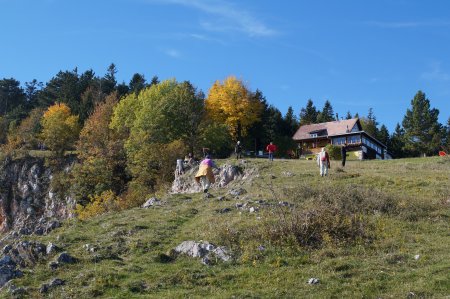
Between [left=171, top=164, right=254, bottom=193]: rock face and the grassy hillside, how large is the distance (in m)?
11.0

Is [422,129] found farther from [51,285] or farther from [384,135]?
[51,285]

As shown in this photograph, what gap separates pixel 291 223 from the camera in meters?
19.1

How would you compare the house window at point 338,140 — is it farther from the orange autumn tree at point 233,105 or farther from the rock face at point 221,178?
the rock face at point 221,178

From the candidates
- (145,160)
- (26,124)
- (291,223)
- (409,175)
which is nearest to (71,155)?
(26,124)

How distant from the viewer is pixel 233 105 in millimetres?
72750

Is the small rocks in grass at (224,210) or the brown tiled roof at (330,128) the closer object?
the small rocks in grass at (224,210)

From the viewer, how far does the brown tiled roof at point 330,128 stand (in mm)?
95750

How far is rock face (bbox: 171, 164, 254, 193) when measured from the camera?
126ft

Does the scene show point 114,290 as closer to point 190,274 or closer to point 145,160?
point 190,274

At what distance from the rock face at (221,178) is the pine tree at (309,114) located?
8236 centimetres

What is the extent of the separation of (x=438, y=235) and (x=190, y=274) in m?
8.85

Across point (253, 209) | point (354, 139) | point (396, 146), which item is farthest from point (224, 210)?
point (396, 146)

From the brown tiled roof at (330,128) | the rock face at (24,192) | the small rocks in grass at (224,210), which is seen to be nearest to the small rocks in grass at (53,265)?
the small rocks in grass at (224,210)

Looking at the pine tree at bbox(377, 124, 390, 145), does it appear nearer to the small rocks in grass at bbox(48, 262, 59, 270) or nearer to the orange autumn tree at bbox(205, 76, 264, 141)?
the orange autumn tree at bbox(205, 76, 264, 141)
